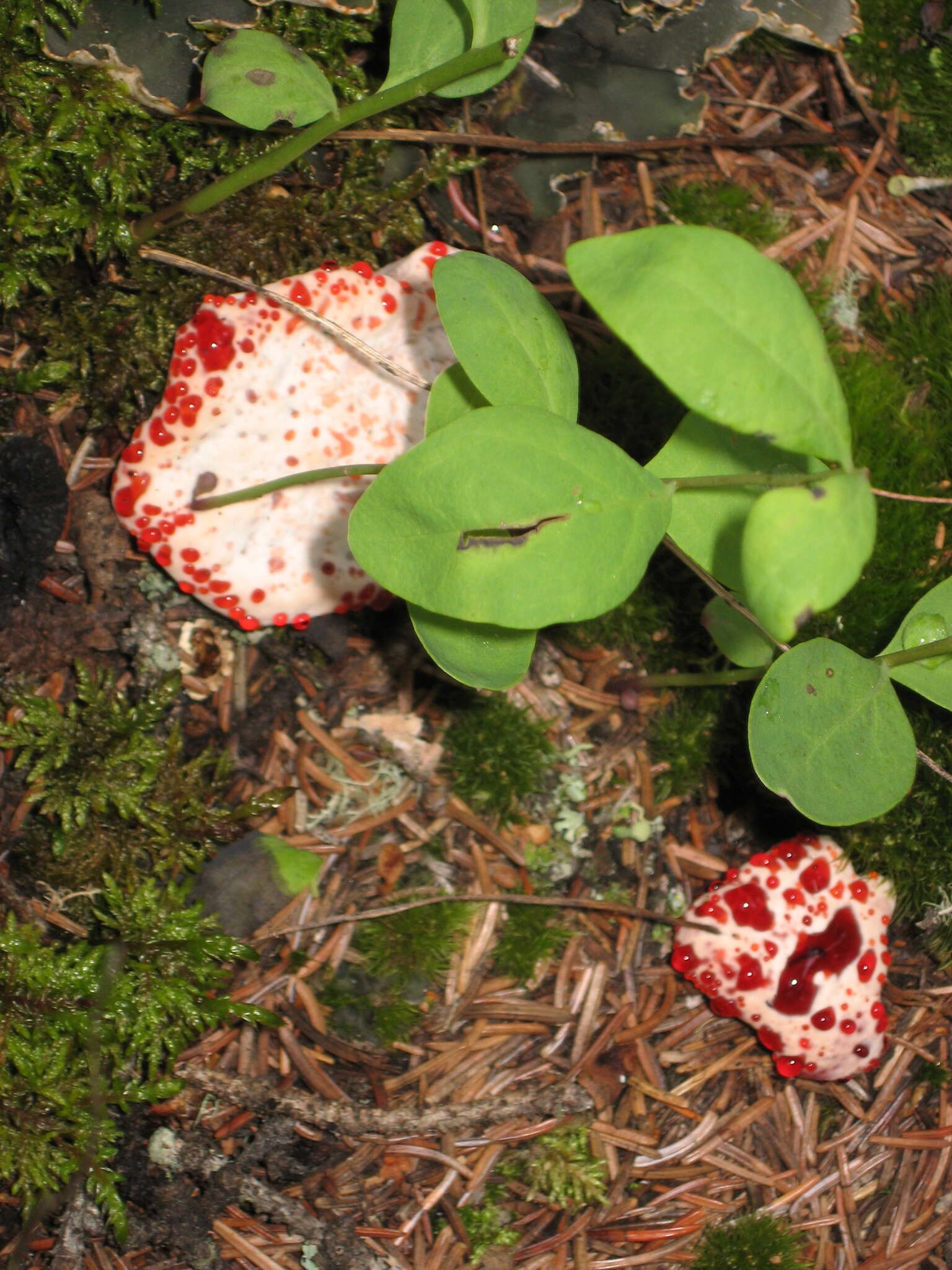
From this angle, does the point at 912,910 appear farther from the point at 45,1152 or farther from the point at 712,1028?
the point at 45,1152

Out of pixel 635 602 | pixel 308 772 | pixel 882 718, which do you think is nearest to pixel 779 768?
pixel 882 718

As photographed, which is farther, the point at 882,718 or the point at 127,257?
the point at 127,257

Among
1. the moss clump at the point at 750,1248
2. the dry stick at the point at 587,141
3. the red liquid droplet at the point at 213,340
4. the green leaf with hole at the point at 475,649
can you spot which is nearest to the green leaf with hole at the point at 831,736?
the green leaf with hole at the point at 475,649

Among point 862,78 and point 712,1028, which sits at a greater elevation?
point 862,78

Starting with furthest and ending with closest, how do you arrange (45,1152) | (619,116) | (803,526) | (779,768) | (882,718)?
1. (619,116)
2. (45,1152)
3. (882,718)
4. (779,768)
5. (803,526)

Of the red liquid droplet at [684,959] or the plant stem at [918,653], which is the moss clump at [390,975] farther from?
the plant stem at [918,653]

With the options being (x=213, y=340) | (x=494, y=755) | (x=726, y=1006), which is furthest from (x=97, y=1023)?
(x=213, y=340)

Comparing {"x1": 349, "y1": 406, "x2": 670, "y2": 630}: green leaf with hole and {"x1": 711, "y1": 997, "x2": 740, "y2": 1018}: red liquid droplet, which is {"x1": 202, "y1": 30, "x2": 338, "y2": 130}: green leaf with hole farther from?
{"x1": 711, "y1": 997, "x2": 740, "y2": 1018}: red liquid droplet

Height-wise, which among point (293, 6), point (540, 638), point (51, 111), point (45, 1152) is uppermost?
point (293, 6)
